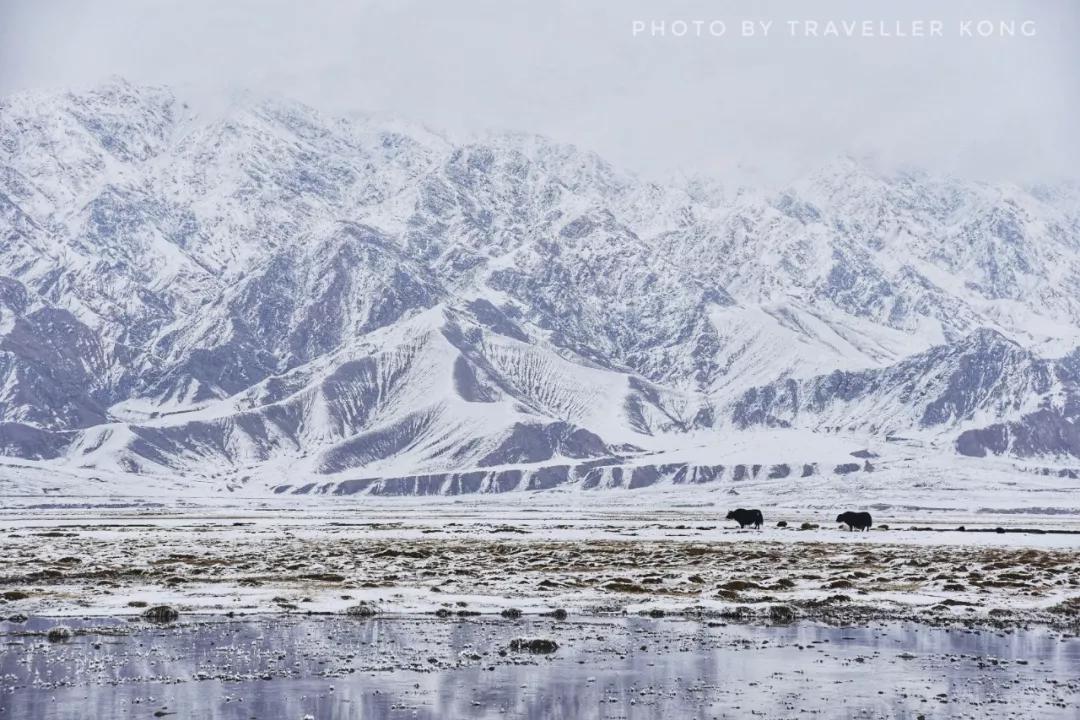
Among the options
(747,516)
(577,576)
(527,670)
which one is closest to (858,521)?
(747,516)

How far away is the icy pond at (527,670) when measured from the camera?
29.9 metres

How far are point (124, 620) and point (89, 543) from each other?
5492cm

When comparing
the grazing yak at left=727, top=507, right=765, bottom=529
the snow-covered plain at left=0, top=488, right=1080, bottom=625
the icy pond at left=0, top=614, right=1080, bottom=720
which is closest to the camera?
the icy pond at left=0, top=614, right=1080, bottom=720

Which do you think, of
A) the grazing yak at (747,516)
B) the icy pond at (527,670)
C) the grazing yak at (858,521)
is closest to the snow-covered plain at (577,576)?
the icy pond at (527,670)

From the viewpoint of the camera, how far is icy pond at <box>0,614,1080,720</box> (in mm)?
29859

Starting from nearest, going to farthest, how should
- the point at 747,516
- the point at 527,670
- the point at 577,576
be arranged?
1. the point at 527,670
2. the point at 577,576
3. the point at 747,516

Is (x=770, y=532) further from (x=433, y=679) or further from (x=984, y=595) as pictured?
(x=433, y=679)

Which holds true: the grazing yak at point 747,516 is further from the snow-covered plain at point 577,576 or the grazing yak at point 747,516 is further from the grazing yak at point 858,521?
the snow-covered plain at point 577,576

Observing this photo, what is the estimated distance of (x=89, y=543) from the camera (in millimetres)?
96562

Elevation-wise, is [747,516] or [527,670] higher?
[747,516]

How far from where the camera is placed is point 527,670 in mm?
34906

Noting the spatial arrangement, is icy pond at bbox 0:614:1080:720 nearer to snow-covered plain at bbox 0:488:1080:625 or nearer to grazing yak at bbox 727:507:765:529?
snow-covered plain at bbox 0:488:1080:625

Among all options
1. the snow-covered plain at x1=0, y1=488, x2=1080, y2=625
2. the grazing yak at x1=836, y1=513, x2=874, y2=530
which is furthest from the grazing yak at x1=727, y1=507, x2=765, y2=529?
the snow-covered plain at x1=0, y1=488, x2=1080, y2=625

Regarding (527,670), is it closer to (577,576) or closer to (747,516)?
(577,576)
